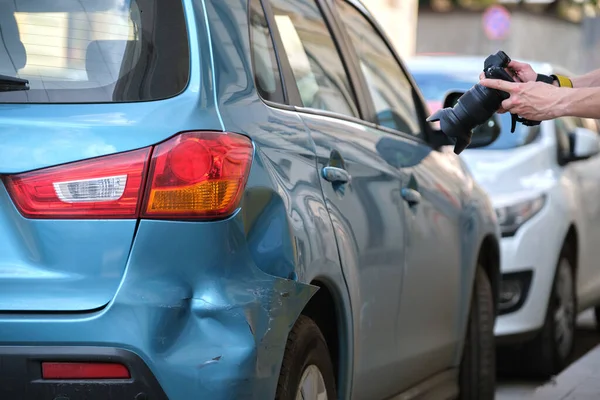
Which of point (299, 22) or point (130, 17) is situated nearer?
point (130, 17)

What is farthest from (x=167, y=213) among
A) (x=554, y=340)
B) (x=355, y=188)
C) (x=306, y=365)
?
(x=554, y=340)

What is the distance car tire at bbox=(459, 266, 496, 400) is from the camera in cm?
570

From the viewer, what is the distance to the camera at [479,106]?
420 cm

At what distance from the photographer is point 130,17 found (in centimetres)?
331

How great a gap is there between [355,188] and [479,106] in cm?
52

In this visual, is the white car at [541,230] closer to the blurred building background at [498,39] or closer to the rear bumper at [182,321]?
the rear bumper at [182,321]

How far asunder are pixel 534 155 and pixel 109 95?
5009 millimetres

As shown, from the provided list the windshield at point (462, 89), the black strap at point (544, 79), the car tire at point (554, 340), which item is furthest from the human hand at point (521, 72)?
the windshield at point (462, 89)

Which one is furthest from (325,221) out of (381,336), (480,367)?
(480,367)

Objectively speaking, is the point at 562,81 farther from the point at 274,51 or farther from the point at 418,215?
the point at 274,51

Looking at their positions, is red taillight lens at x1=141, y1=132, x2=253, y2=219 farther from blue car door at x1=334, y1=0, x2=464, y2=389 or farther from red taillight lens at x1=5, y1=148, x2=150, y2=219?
blue car door at x1=334, y1=0, x2=464, y2=389

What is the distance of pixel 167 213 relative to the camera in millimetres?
3104

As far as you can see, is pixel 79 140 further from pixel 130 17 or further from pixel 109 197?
pixel 130 17

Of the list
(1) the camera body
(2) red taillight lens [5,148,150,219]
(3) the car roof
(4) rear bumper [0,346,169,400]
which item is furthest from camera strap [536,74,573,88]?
(3) the car roof
